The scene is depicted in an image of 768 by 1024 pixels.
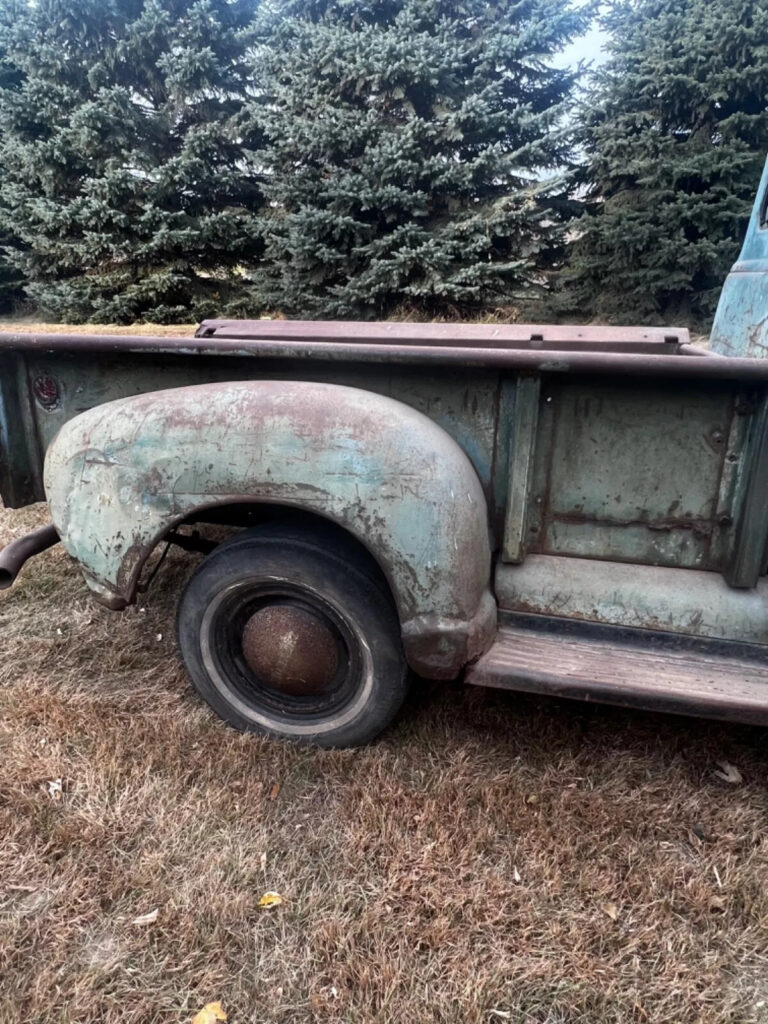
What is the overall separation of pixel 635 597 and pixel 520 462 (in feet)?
1.71

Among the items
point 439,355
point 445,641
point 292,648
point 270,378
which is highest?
point 439,355

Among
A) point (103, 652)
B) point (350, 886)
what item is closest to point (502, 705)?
point (350, 886)

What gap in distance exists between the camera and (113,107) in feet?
32.3

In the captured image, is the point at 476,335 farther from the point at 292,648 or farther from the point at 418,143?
the point at 418,143

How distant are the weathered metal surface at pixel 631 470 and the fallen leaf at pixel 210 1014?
1458 millimetres

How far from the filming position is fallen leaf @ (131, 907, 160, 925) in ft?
5.48

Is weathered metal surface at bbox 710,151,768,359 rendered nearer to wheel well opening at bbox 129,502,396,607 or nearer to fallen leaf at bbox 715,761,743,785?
fallen leaf at bbox 715,761,743,785

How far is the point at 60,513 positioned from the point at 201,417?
581mm

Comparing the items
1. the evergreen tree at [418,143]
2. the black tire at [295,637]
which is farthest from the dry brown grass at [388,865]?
the evergreen tree at [418,143]

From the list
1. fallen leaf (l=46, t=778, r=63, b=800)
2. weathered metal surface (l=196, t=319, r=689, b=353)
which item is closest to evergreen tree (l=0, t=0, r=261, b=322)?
weathered metal surface (l=196, t=319, r=689, b=353)

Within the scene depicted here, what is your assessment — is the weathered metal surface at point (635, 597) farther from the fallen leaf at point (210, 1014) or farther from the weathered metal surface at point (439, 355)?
the fallen leaf at point (210, 1014)

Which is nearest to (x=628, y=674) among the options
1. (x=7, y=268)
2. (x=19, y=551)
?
(x=19, y=551)

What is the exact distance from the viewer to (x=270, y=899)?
1.73m

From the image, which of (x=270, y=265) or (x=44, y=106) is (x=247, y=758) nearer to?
(x=270, y=265)
